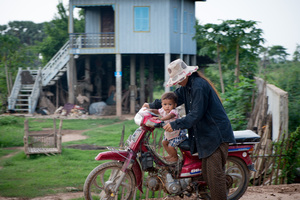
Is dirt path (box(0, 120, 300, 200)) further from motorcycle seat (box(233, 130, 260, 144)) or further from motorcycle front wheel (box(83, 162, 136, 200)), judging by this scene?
motorcycle seat (box(233, 130, 260, 144))

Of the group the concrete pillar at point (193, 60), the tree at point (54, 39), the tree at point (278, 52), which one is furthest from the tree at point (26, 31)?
the tree at point (278, 52)

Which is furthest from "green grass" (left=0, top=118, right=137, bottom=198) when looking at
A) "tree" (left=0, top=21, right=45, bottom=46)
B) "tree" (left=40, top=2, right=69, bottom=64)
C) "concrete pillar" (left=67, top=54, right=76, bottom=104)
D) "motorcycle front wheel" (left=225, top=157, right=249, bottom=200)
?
"tree" (left=0, top=21, right=45, bottom=46)

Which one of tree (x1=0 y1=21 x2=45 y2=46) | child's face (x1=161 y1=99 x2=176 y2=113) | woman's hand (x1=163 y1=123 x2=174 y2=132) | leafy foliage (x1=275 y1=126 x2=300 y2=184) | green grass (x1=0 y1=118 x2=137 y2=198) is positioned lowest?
green grass (x1=0 y1=118 x2=137 y2=198)

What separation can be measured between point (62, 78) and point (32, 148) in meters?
13.5

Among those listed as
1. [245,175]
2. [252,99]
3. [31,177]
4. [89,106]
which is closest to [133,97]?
[89,106]

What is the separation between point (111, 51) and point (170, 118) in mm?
15177

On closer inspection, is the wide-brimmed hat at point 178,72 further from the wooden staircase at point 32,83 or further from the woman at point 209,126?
the wooden staircase at point 32,83

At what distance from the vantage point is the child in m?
4.60

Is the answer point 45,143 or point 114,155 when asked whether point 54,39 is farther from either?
point 114,155

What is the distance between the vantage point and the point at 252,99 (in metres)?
10.8

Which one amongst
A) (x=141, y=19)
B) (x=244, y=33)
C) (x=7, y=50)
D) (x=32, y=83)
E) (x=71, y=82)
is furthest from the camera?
(x=7, y=50)

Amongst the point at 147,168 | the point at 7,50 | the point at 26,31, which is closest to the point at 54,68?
the point at 7,50

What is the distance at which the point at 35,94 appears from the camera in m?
20.2

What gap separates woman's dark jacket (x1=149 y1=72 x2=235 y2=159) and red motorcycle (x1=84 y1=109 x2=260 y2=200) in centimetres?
27
